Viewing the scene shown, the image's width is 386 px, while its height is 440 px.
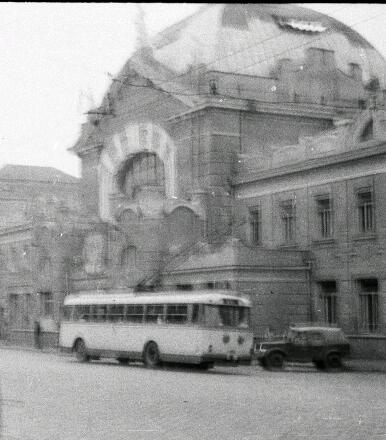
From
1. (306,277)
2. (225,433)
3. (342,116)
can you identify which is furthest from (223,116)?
(225,433)

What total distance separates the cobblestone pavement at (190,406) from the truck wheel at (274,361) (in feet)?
7.54

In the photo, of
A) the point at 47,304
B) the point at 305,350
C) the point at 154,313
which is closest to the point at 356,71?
the point at 47,304

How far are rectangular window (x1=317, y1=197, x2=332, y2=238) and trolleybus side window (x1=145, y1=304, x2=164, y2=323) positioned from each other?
26.2 ft

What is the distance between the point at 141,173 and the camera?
45.7m

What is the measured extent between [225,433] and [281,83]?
105ft

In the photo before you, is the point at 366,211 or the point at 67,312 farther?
the point at 67,312

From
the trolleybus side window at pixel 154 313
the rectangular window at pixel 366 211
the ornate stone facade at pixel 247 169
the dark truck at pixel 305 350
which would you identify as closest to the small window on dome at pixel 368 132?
the ornate stone facade at pixel 247 169

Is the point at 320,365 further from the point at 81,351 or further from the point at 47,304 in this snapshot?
the point at 47,304

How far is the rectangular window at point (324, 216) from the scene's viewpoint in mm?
33594

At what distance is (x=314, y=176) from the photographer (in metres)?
34.0

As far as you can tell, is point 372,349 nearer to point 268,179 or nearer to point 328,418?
point 268,179

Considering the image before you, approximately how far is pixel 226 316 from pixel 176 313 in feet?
4.91

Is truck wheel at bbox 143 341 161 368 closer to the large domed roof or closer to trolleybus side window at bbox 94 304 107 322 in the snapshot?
trolleybus side window at bbox 94 304 107 322

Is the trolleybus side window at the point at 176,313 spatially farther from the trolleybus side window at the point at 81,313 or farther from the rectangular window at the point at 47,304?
the rectangular window at the point at 47,304
